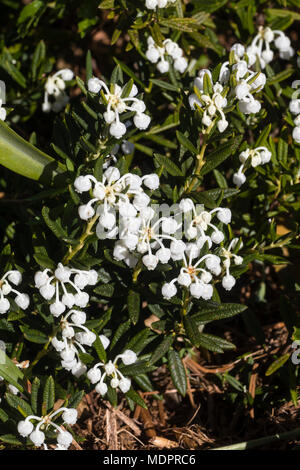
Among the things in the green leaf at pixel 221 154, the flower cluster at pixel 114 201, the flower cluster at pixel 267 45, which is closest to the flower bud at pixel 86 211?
the flower cluster at pixel 114 201

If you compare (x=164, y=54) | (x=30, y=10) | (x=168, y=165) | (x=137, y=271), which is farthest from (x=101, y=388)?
(x=30, y=10)

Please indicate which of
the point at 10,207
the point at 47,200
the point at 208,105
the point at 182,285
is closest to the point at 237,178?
the point at 208,105

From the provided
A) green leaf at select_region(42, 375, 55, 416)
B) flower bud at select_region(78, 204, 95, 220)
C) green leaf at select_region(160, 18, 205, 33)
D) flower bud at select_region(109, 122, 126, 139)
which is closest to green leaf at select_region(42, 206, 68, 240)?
flower bud at select_region(78, 204, 95, 220)

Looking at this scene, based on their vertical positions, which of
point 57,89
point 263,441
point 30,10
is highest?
point 30,10

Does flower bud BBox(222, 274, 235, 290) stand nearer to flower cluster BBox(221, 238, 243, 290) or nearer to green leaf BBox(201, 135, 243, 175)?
flower cluster BBox(221, 238, 243, 290)

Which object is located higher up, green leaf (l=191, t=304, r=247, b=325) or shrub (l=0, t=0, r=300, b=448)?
shrub (l=0, t=0, r=300, b=448)

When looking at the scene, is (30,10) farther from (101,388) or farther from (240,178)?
(101,388)
